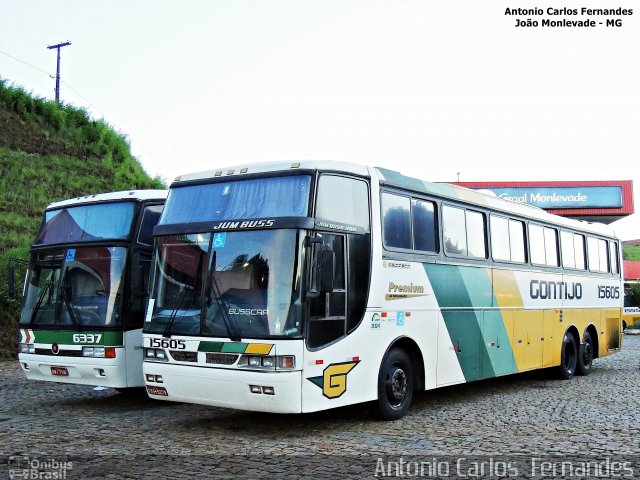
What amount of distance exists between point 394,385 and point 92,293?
14.5 ft

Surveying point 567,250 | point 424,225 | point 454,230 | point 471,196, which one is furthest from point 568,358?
point 424,225

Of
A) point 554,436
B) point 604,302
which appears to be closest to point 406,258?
point 554,436

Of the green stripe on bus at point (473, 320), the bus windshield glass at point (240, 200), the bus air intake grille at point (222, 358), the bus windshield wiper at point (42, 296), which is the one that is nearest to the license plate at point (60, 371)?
the bus windshield wiper at point (42, 296)

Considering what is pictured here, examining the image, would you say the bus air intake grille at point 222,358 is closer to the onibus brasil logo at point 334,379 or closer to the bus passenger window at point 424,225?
the onibus brasil logo at point 334,379

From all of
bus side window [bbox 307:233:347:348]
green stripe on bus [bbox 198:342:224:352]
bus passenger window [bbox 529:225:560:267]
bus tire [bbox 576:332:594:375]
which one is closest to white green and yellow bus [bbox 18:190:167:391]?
green stripe on bus [bbox 198:342:224:352]

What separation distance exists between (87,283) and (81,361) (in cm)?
111

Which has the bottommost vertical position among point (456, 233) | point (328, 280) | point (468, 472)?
point (468, 472)

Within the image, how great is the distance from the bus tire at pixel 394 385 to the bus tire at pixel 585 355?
7168mm

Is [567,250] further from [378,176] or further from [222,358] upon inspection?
[222,358]

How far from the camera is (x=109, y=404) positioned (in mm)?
11844

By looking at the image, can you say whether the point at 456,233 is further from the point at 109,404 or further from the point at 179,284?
the point at 109,404

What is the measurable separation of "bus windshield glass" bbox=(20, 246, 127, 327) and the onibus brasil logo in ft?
11.3

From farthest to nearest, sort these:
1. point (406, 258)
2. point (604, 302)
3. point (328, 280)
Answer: point (604, 302)
point (406, 258)
point (328, 280)

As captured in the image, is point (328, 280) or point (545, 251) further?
point (545, 251)
